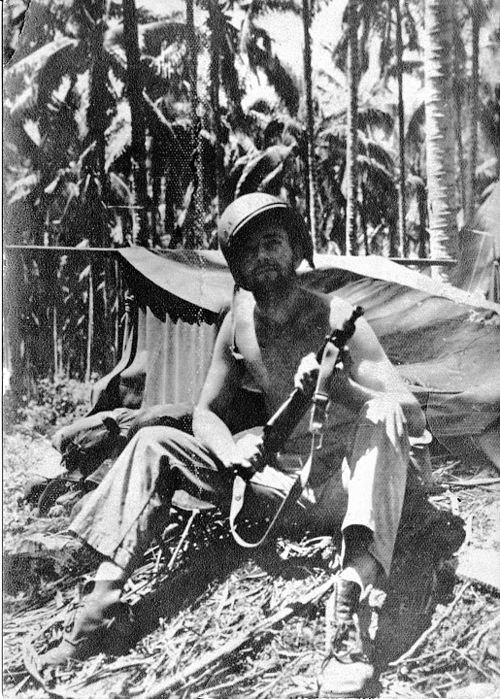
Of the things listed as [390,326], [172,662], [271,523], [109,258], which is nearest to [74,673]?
[172,662]

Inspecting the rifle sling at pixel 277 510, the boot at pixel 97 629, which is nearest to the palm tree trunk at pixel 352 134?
the rifle sling at pixel 277 510

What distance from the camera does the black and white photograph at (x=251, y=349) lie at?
443cm

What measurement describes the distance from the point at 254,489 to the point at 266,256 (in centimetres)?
151

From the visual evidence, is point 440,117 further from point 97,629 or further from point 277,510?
point 97,629

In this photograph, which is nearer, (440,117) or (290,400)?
(290,400)

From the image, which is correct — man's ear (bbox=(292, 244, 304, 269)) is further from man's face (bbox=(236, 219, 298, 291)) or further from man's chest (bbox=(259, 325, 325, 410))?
man's chest (bbox=(259, 325, 325, 410))

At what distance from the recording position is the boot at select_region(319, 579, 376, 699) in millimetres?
4312

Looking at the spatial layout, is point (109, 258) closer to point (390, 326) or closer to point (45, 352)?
point (45, 352)

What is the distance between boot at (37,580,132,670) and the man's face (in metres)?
2.17

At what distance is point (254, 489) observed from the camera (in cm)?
451

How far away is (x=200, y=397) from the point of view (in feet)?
15.5

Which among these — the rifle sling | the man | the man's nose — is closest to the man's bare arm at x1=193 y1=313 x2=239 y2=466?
A: the man

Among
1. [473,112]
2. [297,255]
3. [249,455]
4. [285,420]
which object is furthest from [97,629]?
[473,112]

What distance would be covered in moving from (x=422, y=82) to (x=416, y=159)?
545 millimetres
